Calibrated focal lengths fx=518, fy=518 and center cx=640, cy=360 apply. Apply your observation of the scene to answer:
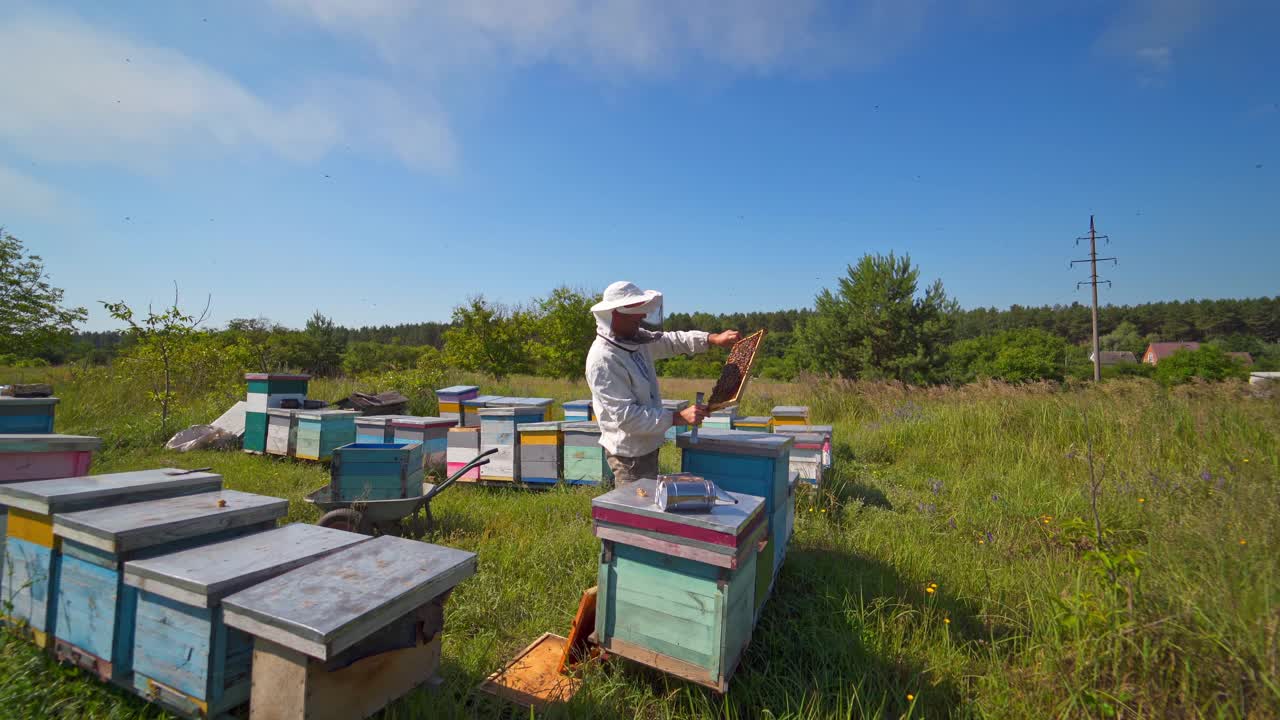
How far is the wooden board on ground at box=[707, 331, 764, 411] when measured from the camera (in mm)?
2896

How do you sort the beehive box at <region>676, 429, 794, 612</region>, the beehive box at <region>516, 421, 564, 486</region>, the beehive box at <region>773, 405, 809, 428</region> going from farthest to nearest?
the beehive box at <region>773, 405, 809, 428</region> < the beehive box at <region>516, 421, 564, 486</region> < the beehive box at <region>676, 429, 794, 612</region>

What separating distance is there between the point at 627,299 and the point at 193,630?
2195 millimetres

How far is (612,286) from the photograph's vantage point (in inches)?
118

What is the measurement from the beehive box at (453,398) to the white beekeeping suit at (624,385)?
5.21 metres

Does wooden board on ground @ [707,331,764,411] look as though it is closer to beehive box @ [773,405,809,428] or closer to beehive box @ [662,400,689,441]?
beehive box @ [662,400,689,441]

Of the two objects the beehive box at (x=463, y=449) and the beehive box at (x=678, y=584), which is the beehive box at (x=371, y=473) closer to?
the beehive box at (x=463, y=449)

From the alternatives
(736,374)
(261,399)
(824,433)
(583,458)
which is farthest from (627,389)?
(261,399)

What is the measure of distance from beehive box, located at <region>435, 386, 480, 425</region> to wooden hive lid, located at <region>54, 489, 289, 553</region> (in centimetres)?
541

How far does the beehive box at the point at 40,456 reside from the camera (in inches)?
116

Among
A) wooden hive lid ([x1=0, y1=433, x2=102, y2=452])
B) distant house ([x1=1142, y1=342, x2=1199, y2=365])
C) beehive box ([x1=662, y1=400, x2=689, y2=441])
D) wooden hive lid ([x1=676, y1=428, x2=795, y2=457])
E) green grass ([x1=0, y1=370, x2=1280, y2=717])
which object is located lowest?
green grass ([x1=0, y1=370, x2=1280, y2=717])

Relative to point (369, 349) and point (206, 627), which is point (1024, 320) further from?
point (206, 627)

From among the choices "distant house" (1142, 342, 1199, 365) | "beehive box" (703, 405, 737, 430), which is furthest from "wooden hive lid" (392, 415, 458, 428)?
"distant house" (1142, 342, 1199, 365)

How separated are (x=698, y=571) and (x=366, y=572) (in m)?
1.22

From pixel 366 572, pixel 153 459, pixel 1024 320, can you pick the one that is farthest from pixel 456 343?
pixel 1024 320
